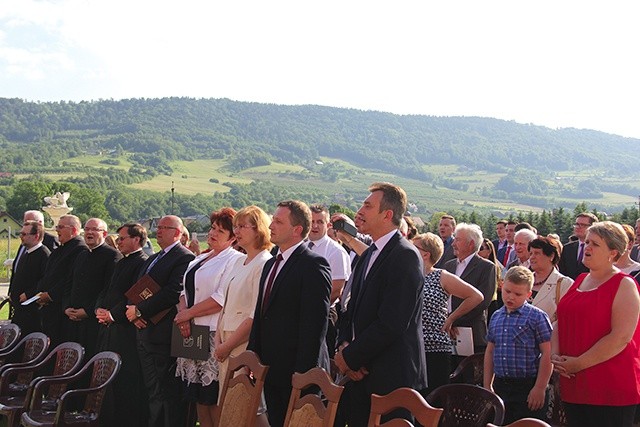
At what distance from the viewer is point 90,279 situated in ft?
25.8

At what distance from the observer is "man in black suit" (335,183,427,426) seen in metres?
4.53

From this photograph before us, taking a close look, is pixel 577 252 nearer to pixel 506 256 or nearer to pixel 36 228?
pixel 506 256

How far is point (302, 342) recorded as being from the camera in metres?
→ 4.96

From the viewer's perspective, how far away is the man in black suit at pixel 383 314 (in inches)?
178

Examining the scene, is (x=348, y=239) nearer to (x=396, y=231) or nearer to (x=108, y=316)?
(x=396, y=231)

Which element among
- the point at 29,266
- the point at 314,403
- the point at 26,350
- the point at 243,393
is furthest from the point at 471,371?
the point at 29,266

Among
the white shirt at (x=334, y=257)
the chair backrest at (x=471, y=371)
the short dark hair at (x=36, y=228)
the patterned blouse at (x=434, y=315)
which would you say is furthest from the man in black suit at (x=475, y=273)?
the short dark hair at (x=36, y=228)

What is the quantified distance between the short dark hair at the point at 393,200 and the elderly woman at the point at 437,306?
1.11m

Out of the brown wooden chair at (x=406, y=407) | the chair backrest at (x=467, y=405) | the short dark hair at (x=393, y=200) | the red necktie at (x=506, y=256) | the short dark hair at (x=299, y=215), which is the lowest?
the red necktie at (x=506, y=256)

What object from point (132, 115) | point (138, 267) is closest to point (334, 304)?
point (138, 267)

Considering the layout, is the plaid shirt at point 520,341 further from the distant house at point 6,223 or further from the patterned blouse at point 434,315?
the distant house at point 6,223

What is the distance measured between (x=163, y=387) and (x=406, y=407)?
3.49m

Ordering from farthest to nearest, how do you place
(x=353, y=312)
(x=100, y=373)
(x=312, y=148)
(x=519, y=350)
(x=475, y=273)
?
1. (x=312, y=148)
2. (x=475, y=273)
3. (x=100, y=373)
4. (x=519, y=350)
5. (x=353, y=312)

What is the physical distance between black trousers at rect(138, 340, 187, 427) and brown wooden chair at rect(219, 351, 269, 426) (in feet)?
6.49
